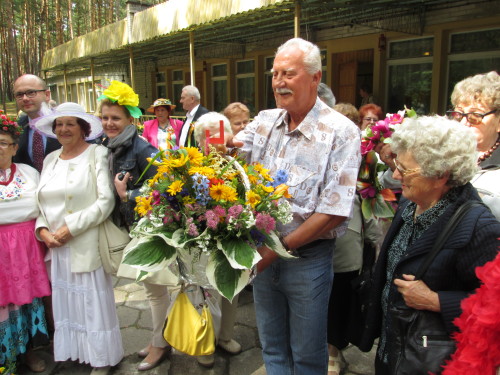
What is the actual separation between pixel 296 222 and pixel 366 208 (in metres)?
0.77

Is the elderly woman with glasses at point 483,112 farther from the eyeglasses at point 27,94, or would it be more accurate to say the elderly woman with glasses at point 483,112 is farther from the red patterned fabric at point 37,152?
the eyeglasses at point 27,94

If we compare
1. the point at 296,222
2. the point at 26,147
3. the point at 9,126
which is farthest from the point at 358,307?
the point at 26,147

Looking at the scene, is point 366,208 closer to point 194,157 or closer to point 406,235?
point 406,235

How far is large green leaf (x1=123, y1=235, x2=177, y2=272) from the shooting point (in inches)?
55.6

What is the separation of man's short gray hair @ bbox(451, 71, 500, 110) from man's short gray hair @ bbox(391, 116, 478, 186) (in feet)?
1.57

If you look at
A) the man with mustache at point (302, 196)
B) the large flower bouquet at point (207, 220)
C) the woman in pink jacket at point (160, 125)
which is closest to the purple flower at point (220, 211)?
the large flower bouquet at point (207, 220)

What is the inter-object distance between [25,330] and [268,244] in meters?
2.18

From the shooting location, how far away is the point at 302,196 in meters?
1.79

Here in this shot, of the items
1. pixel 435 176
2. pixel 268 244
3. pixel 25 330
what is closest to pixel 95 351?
pixel 25 330

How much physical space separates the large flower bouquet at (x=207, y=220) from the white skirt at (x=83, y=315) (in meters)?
1.33

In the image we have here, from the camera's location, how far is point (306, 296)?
6.20 ft

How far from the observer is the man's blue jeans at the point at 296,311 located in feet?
6.21

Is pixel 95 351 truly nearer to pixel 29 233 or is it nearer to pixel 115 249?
pixel 115 249

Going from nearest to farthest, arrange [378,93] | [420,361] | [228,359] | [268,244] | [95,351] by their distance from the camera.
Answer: [420,361] < [268,244] < [95,351] < [228,359] < [378,93]
